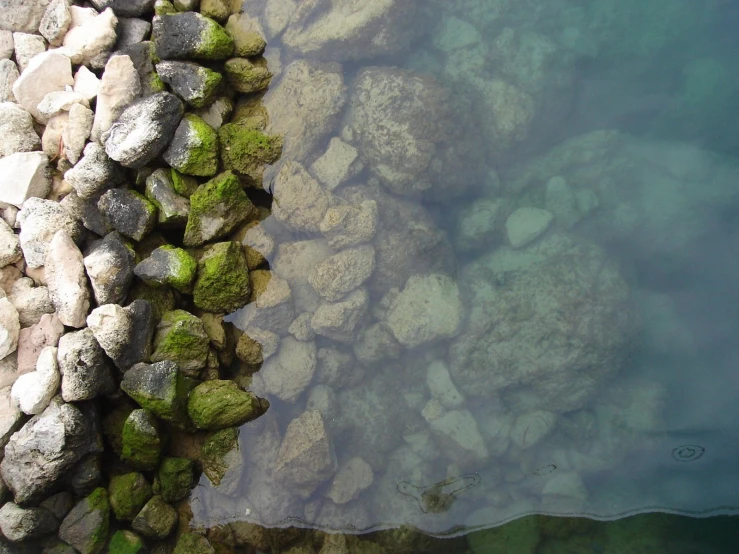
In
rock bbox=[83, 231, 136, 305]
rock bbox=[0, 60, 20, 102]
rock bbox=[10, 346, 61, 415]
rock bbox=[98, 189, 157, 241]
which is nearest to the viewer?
rock bbox=[10, 346, 61, 415]

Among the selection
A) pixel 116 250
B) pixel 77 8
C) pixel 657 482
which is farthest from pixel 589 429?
pixel 77 8

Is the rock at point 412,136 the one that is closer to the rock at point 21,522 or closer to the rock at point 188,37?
the rock at point 188,37

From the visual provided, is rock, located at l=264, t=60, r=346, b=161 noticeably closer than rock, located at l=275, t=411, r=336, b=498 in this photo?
No

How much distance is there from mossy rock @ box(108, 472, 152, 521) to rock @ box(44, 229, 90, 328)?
962 mm

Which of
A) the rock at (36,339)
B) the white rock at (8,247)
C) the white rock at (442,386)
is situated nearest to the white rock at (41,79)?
the white rock at (8,247)

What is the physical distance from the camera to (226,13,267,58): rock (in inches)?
153

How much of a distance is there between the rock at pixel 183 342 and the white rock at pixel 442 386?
1485 millimetres

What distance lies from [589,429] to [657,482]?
0.47 m

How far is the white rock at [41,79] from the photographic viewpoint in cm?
371

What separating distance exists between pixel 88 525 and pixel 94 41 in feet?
10.4

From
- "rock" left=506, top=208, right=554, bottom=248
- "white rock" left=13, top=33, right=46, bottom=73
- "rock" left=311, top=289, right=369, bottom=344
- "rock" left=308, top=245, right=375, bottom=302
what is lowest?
"rock" left=506, top=208, right=554, bottom=248

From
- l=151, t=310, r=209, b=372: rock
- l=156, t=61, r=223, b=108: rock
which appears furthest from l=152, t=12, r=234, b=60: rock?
l=151, t=310, r=209, b=372: rock

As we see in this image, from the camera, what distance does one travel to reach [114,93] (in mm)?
3600

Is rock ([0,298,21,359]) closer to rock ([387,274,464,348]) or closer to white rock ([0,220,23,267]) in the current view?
white rock ([0,220,23,267])
